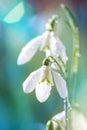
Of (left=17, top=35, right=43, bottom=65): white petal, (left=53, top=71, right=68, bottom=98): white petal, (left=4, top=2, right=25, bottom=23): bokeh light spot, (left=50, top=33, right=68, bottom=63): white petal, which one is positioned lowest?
(left=53, top=71, right=68, bottom=98): white petal

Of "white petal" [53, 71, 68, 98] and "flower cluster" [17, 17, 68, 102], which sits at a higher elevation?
"flower cluster" [17, 17, 68, 102]

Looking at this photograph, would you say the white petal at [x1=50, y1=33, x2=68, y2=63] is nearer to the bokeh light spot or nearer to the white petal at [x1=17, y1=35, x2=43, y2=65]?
the white petal at [x1=17, y1=35, x2=43, y2=65]

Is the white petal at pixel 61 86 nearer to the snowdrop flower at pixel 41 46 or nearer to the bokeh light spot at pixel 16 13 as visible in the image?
the snowdrop flower at pixel 41 46

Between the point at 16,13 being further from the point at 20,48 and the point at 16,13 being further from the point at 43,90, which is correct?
the point at 43,90

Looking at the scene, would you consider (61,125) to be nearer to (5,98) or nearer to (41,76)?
(41,76)

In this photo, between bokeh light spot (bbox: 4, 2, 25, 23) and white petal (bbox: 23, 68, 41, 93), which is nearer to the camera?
white petal (bbox: 23, 68, 41, 93)

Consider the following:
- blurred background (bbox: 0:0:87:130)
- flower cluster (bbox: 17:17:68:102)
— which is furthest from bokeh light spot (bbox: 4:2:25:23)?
flower cluster (bbox: 17:17:68:102)

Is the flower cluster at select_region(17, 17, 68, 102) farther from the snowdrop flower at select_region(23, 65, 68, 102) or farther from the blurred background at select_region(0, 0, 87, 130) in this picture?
the blurred background at select_region(0, 0, 87, 130)

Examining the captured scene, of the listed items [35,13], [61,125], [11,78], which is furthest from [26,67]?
[61,125]
